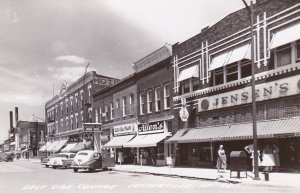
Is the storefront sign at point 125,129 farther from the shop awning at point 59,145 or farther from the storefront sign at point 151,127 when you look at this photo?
→ the shop awning at point 59,145

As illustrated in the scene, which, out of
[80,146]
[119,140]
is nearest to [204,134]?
[119,140]

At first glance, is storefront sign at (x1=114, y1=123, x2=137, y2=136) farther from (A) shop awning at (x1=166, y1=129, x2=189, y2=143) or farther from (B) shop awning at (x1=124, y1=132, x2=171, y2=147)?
(A) shop awning at (x1=166, y1=129, x2=189, y2=143)

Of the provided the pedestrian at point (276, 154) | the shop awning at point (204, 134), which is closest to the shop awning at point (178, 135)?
the shop awning at point (204, 134)

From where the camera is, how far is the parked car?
94.3 feet

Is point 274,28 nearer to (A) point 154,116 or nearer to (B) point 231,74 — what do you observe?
(B) point 231,74

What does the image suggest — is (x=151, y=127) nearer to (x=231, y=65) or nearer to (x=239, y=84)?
Result: (x=231, y=65)

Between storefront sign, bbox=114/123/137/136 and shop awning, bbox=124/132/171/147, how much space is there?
5.76 feet

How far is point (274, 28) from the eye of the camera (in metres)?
20.8

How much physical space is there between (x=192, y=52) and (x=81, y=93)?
28.4m

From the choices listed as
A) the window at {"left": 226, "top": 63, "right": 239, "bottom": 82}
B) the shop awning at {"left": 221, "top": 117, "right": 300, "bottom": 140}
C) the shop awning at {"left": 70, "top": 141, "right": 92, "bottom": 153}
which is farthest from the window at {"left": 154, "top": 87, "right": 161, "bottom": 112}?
the shop awning at {"left": 70, "top": 141, "right": 92, "bottom": 153}

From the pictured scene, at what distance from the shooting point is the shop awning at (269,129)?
18.4 meters

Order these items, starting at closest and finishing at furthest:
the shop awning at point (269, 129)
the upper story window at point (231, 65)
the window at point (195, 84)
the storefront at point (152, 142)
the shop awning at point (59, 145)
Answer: the shop awning at point (269, 129) → the upper story window at point (231, 65) → the window at point (195, 84) → the storefront at point (152, 142) → the shop awning at point (59, 145)

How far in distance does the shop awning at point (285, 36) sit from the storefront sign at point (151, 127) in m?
14.0

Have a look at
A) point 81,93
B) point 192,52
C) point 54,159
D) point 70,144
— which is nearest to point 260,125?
point 192,52
